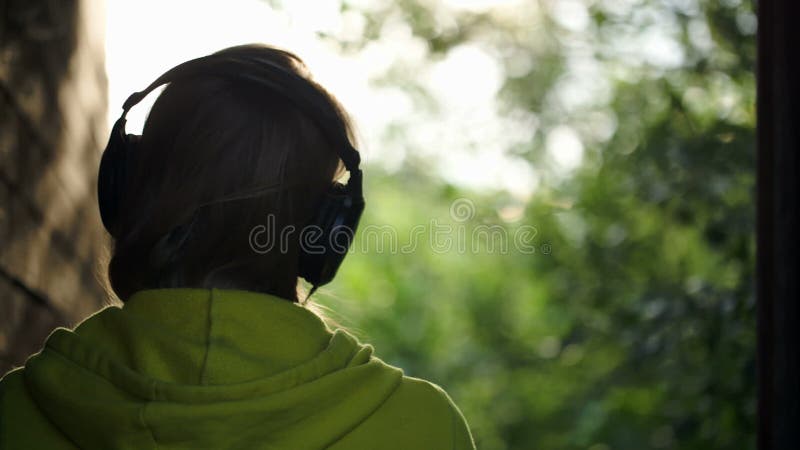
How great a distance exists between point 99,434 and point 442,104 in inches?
325

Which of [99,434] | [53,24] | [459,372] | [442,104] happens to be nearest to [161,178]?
[99,434]

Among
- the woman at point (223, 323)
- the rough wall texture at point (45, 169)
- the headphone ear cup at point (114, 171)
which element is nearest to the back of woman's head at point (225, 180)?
the woman at point (223, 323)

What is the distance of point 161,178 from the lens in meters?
1.16

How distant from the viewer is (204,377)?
104cm

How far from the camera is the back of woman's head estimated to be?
1125mm

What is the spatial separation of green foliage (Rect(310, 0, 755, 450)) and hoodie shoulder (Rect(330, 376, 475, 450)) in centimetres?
45

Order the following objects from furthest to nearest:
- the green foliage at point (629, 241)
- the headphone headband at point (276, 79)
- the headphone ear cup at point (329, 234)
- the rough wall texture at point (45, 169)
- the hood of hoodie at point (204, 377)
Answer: the green foliage at point (629, 241), the rough wall texture at point (45, 169), the headphone ear cup at point (329, 234), the headphone headband at point (276, 79), the hood of hoodie at point (204, 377)

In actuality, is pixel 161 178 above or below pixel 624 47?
above

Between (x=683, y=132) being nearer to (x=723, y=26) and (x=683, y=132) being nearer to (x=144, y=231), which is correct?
(x=723, y=26)

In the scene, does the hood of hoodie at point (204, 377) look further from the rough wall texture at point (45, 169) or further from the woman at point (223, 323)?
the rough wall texture at point (45, 169)

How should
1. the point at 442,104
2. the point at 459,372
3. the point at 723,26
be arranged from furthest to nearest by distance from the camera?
the point at 459,372
the point at 442,104
the point at 723,26

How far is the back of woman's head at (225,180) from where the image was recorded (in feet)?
3.69

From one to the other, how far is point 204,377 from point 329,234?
31 cm

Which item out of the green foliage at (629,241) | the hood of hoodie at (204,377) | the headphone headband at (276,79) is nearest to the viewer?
the hood of hoodie at (204,377)
